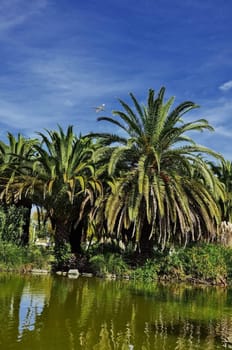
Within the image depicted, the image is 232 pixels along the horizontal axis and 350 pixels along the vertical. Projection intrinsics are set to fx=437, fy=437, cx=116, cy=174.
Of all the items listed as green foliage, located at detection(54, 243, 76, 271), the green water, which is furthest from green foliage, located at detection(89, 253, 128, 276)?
the green water

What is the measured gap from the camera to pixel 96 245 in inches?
859

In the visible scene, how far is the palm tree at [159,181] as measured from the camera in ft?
59.0

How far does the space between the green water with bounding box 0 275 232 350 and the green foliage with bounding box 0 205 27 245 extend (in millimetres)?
4940

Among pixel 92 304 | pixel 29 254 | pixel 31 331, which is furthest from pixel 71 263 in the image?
pixel 31 331

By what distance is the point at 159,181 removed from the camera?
726 inches

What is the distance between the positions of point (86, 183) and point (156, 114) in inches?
172

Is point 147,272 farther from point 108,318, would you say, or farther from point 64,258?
point 108,318

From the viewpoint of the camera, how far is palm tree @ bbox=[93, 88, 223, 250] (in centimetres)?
1798

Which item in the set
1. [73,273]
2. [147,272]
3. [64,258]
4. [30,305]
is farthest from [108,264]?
[30,305]

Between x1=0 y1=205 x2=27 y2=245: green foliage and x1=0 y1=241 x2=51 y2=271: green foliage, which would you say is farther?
x1=0 y1=205 x2=27 y2=245: green foliage

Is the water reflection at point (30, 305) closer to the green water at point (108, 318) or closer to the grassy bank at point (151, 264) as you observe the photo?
the green water at point (108, 318)

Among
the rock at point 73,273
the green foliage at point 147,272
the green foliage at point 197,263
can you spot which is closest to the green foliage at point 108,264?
the green foliage at point 147,272

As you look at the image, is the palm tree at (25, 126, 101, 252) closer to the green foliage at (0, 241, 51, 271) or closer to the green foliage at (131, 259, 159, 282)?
the green foliage at (0, 241, 51, 271)

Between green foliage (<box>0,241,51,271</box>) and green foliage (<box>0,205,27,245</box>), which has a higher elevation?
green foliage (<box>0,205,27,245</box>)
